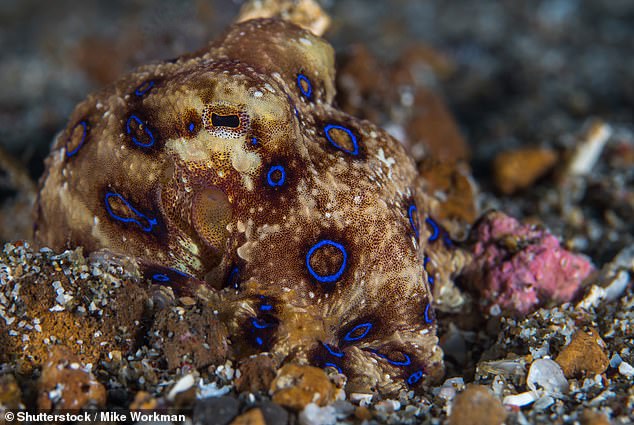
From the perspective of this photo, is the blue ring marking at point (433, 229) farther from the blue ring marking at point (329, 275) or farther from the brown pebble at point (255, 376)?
the brown pebble at point (255, 376)

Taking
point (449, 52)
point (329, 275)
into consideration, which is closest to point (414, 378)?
point (329, 275)

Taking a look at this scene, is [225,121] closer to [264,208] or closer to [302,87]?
[264,208]

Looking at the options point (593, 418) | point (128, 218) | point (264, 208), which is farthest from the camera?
point (128, 218)

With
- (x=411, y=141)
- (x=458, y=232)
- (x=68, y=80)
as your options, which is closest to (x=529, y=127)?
(x=411, y=141)

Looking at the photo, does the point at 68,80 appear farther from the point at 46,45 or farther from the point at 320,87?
the point at 320,87

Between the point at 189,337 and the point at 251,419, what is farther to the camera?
the point at 189,337

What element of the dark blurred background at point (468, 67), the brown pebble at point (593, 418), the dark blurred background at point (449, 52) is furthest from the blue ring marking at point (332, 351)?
the dark blurred background at point (449, 52)

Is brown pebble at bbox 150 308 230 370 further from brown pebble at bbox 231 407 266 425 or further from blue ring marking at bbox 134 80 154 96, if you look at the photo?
blue ring marking at bbox 134 80 154 96
